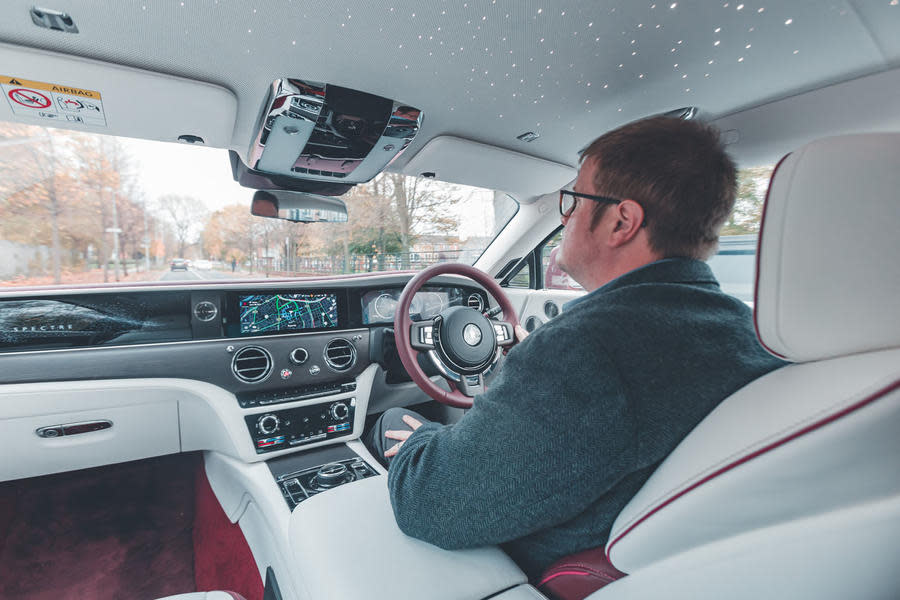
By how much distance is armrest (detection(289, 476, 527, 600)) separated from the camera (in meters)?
0.89

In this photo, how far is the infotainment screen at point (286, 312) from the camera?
2.07m

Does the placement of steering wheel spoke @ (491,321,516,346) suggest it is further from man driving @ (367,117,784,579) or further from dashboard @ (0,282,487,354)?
man driving @ (367,117,784,579)

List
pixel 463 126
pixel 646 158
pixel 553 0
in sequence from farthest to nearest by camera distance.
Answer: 1. pixel 463 126
2. pixel 553 0
3. pixel 646 158

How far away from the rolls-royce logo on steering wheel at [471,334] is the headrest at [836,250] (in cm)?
126

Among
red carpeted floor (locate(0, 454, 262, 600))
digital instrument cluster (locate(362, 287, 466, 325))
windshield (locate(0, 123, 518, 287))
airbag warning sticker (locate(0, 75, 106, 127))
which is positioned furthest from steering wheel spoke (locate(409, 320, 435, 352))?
airbag warning sticker (locate(0, 75, 106, 127))

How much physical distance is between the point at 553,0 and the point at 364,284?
5.08 ft

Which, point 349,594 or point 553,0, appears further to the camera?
point 553,0

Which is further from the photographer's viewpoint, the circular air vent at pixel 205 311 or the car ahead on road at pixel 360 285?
the circular air vent at pixel 205 311

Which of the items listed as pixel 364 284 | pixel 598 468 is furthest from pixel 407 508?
pixel 364 284

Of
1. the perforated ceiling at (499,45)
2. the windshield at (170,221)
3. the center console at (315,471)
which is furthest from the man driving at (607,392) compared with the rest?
the windshield at (170,221)

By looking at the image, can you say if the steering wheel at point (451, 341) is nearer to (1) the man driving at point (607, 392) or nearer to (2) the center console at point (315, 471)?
(2) the center console at point (315, 471)

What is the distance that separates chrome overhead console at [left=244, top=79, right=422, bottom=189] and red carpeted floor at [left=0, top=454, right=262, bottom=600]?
5.59 feet

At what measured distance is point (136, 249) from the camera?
83.7 inches

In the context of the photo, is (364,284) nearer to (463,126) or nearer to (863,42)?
(463,126)
